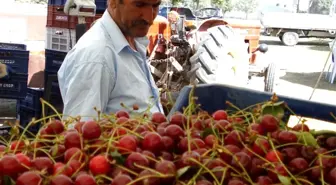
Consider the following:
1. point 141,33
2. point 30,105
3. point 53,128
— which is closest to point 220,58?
point 30,105

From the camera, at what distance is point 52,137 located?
47.3 inches

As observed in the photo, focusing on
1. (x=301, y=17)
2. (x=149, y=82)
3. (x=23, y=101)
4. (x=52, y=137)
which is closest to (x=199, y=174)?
(x=52, y=137)

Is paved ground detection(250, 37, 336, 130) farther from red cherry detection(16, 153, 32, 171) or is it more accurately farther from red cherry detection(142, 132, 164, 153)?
red cherry detection(16, 153, 32, 171)

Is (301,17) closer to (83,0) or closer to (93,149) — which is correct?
(83,0)

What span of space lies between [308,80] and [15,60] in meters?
9.98

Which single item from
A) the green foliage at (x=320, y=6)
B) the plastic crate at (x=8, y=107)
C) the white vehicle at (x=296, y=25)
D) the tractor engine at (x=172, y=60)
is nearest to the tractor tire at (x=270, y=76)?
the tractor engine at (x=172, y=60)

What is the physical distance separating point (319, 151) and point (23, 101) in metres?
4.11

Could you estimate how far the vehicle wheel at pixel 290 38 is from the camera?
21328 millimetres

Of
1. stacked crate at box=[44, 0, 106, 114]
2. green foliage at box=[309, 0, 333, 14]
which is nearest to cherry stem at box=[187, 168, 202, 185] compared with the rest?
stacked crate at box=[44, 0, 106, 114]

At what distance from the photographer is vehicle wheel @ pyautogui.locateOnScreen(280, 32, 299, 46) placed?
21328 mm

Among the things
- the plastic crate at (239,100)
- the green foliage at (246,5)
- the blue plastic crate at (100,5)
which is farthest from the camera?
the green foliage at (246,5)

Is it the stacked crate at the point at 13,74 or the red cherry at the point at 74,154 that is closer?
the red cherry at the point at 74,154

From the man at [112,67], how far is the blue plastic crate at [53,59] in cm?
253

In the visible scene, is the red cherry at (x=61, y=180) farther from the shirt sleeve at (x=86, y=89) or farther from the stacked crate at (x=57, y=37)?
the stacked crate at (x=57, y=37)
